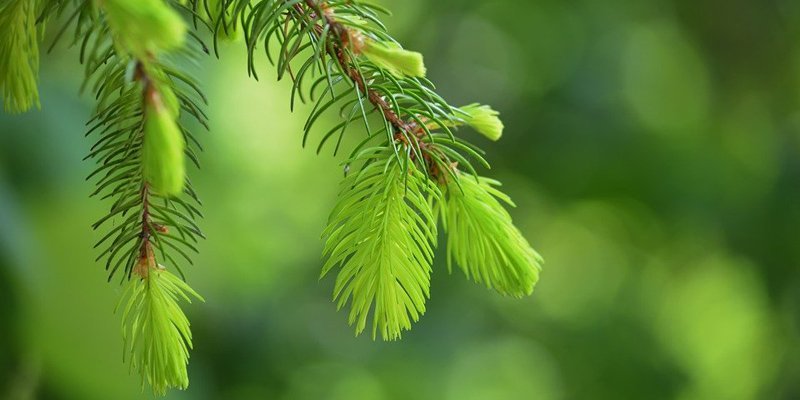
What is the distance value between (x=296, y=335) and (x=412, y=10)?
0.94m

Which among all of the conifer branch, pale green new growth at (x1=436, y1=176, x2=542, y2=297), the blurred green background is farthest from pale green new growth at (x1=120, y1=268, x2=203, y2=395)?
the blurred green background

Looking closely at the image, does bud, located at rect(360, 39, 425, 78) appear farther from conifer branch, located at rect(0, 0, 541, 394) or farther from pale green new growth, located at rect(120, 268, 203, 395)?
pale green new growth, located at rect(120, 268, 203, 395)

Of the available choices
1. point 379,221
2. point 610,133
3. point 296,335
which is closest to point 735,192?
point 610,133

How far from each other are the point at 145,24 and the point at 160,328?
0.18 m

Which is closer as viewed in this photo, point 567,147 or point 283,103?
point 567,147

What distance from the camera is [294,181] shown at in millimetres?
2705

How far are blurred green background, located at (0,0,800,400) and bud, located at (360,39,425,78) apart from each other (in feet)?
5.31

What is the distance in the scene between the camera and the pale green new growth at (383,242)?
0.38 metres

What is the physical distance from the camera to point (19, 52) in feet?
1.35

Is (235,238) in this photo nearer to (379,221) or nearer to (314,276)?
(314,276)

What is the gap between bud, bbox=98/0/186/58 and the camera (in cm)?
24

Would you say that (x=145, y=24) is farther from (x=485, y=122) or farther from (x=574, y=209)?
(x=574, y=209)

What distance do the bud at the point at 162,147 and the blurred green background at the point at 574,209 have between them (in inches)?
66.4

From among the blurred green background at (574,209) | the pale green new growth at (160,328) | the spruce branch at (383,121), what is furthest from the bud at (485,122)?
the blurred green background at (574,209)
